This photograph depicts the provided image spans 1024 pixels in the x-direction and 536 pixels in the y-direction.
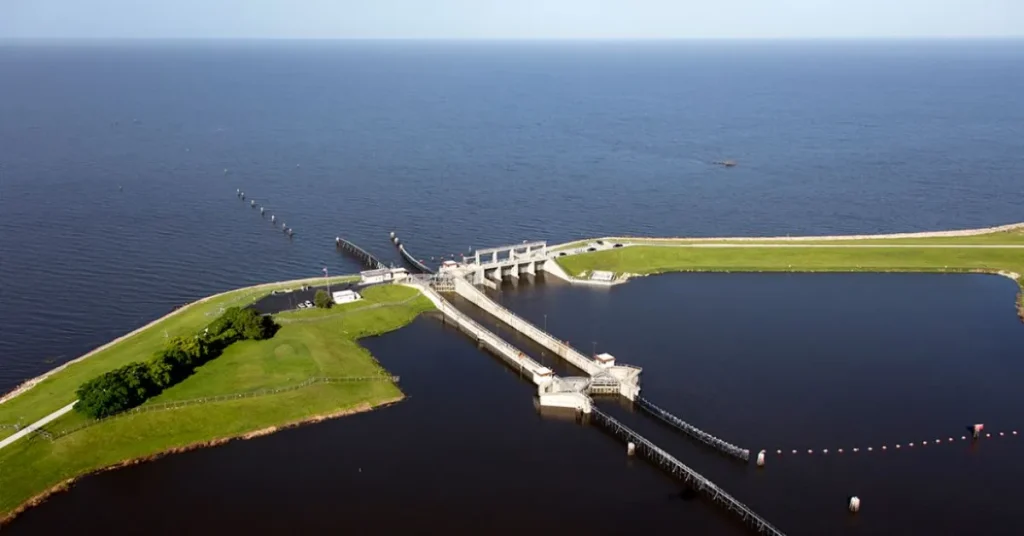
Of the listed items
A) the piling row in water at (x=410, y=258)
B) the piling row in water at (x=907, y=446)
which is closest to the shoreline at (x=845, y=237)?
the piling row in water at (x=410, y=258)

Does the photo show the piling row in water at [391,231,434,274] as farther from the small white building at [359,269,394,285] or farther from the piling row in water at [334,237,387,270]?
the small white building at [359,269,394,285]

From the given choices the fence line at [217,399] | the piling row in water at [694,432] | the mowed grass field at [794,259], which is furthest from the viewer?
the mowed grass field at [794,259]

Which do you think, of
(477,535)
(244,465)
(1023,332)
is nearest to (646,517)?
(477,535)

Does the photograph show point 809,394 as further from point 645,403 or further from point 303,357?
point 303,357

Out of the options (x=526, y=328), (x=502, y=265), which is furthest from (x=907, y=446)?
(x=502, y=265)

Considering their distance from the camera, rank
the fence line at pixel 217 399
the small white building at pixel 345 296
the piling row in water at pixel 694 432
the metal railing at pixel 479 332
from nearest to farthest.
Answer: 1. the piling row in water at pixel 694 432
2. the fence line at pixel 217 399
3. the metal railing at pixel 479 332
4. the small white building at pixel 345 296

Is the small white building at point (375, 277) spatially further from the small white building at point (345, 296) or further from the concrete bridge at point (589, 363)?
the concrete bridge at point (589, 363)

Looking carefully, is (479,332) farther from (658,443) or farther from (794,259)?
(794,259)
